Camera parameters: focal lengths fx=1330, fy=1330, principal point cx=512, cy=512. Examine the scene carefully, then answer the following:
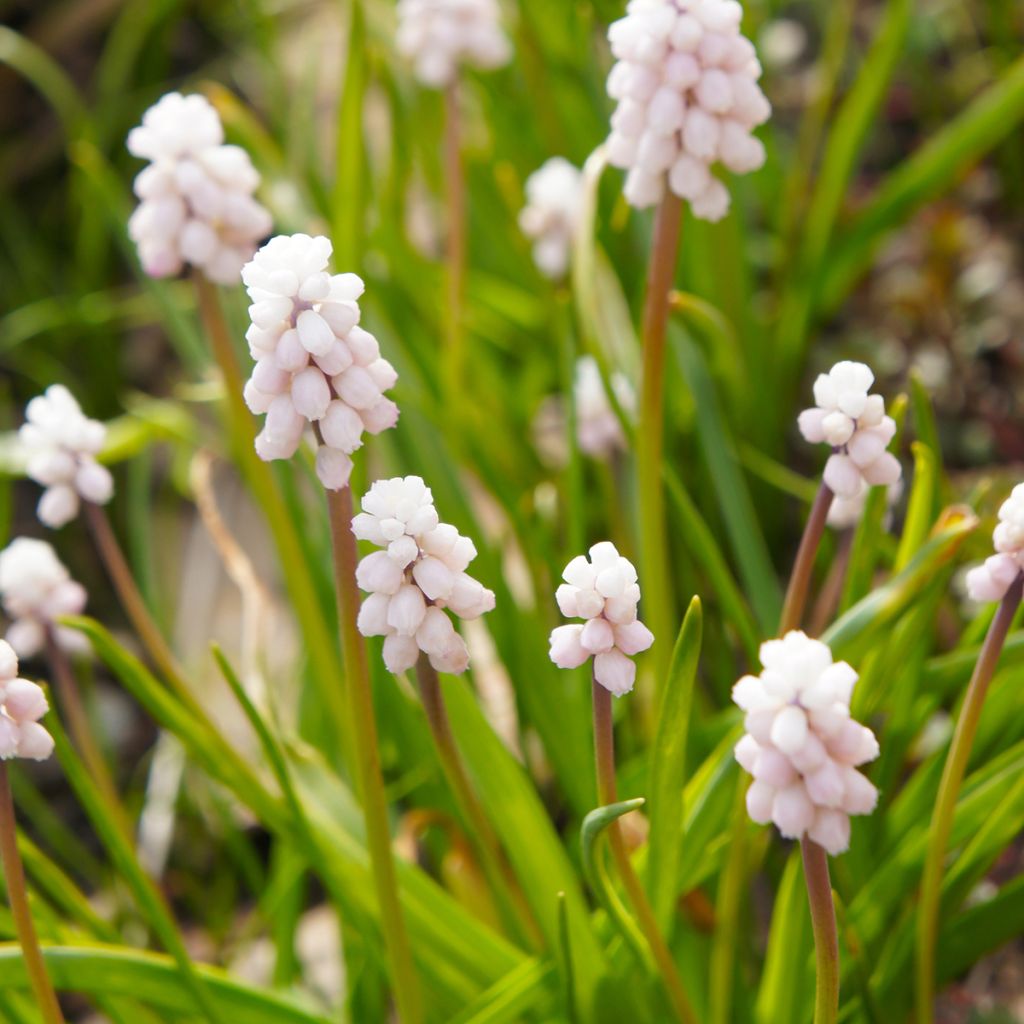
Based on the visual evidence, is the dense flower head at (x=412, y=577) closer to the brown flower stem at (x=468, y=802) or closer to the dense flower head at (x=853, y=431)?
the brown flower stem at (x=468, y=802)

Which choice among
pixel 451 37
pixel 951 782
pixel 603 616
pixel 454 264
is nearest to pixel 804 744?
pixel 603 616

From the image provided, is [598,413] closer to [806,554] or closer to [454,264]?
[454,264]

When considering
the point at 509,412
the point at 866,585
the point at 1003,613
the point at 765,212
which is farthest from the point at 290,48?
the point at 1003,613

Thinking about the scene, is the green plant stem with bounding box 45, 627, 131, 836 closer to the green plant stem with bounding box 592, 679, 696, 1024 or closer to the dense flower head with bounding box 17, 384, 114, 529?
the dense flower head with bounding box 17, 384, 114, 529

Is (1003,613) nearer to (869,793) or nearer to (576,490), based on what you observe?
(869,793)

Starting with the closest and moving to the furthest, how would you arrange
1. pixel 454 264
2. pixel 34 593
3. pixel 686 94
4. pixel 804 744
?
pixel 804 744 < pixel 686 94 < pixel 34 593 < pixel 454 264

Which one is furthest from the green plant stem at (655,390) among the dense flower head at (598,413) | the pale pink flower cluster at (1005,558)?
the pale pink flower cluster at (1005,558)
